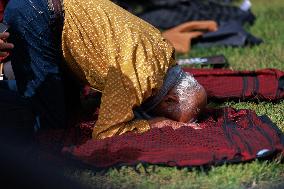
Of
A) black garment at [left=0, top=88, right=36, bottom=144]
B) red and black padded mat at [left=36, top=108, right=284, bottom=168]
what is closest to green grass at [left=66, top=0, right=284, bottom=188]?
red and black padded mat at [left=36, top=108, right=284, bottom=168]

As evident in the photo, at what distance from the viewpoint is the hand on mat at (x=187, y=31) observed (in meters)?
6.74

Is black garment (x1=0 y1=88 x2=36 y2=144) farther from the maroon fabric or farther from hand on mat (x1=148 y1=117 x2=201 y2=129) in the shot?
the maroon fabric

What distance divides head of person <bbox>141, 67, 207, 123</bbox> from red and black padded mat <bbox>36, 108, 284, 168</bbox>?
138 millimetres

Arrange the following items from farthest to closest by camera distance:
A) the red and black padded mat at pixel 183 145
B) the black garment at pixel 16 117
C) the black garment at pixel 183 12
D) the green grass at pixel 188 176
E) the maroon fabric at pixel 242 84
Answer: the black garment at pixel 183 12 < the maroon fabric at pixel 242 84 < the black garment at pixel 16 117 < the red and black padded mat at pixel 183 145 < the green grass at pixel 188 176

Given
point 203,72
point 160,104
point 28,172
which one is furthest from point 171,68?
point 28,172

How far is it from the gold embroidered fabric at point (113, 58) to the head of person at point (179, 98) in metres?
0.11

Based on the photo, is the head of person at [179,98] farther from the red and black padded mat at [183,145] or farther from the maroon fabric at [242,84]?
the maroon fabric at [242,84]

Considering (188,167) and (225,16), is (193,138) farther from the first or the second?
(225,16)

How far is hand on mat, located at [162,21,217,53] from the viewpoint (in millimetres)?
6738

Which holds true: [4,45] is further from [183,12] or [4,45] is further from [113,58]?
[183,12]

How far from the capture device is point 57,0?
4059 millimetres

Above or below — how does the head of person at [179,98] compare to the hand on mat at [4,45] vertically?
below

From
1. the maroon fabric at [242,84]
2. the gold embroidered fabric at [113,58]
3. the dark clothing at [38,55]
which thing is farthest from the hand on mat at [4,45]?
the maroon fabric at [242,84]

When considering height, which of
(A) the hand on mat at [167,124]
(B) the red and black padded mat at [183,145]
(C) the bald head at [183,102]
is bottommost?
(A) the hand on mat at [167,124]
